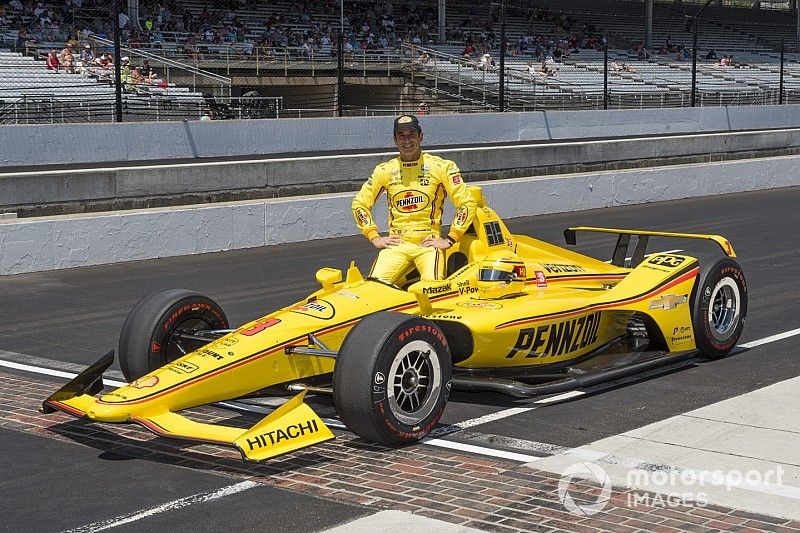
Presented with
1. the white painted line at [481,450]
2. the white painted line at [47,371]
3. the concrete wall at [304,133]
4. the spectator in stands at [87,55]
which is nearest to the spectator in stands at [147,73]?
the spectator in stands at [87,55]

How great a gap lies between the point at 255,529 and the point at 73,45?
23866 mm

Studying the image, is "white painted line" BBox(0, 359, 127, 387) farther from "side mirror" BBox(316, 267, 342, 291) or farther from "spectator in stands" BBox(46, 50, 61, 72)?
"spectator in stands" BBox(46, 50, 61, 72)

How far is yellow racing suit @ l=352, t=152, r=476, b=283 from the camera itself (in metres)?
8.72

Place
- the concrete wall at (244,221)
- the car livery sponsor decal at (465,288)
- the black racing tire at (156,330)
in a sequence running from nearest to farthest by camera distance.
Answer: the black racing tire at (156,330)
the car livery sponsor decal at (465,288)
the concrete wall at (244,221)

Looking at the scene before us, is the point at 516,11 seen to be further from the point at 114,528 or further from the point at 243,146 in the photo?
the point at 114,528

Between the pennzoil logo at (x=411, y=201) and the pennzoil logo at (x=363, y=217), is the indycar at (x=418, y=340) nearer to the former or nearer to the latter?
the pennzoil logo at (x=411, y=201)

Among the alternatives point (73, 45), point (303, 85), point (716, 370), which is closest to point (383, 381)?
point (716, 370)

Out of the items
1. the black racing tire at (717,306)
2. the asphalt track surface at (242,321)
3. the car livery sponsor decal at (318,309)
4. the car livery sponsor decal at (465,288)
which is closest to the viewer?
the asphalt track surface at (242,321)

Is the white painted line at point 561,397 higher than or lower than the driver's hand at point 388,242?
lower

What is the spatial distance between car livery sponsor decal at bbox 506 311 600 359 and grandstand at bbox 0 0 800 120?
15.2 meters

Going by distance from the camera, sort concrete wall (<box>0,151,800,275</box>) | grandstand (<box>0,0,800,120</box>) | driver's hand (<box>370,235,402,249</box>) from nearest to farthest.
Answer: driver's hand (<box>370,235,402,249</box>)
concrete wall (<box>0,151,800,275</box>)
grandstand (<box>0,0,800,120</box>)

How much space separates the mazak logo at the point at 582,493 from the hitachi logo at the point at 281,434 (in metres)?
1.34

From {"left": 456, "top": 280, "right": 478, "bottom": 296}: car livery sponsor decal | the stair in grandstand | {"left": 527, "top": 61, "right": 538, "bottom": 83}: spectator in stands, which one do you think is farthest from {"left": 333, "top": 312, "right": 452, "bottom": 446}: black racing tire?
{"left": 527, "top": 61, "right": 538, "bottom": 83}: spectator in stands

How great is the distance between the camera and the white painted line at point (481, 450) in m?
6.62
